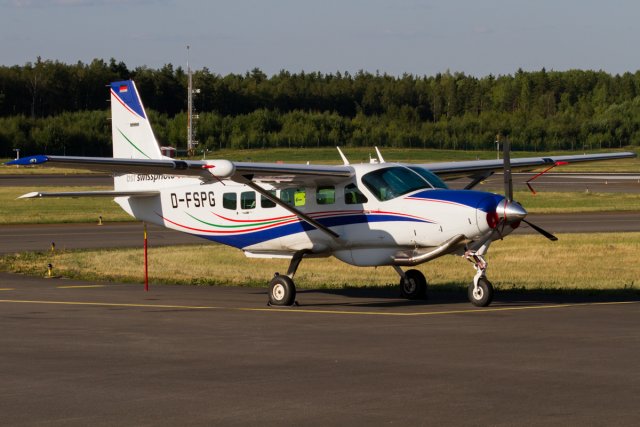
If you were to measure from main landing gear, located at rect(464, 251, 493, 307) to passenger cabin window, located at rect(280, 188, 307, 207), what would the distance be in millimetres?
3507

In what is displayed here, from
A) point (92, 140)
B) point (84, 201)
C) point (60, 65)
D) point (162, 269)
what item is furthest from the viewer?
point (60, 65)

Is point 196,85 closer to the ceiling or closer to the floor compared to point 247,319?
closer to the ceiling

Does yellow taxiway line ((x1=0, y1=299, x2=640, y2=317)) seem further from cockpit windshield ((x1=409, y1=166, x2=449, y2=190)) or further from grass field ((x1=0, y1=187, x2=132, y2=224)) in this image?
grass field ((x1=0, y1=187, x2=132, y2=224))

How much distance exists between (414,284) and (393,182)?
2.26 metres

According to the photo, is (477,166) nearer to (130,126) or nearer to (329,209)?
(329,209)

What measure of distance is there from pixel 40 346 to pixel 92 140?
9772 centimetres

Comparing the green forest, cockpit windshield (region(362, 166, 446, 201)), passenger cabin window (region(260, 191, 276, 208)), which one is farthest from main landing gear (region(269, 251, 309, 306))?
the green forest

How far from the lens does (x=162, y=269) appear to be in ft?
88.5

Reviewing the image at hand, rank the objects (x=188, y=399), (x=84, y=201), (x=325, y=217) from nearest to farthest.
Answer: (x=188, y=399), (x=325, y=217), (x=84, y=201)

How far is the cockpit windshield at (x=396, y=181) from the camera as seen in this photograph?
1942cm

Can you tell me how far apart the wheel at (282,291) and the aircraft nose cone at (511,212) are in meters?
4.06

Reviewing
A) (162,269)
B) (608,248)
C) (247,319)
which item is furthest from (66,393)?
(608,248)

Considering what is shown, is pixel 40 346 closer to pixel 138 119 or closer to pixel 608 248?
pixel 138 119

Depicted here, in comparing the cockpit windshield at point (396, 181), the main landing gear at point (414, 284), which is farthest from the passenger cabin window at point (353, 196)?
the main landing gear at point (414, 284)
